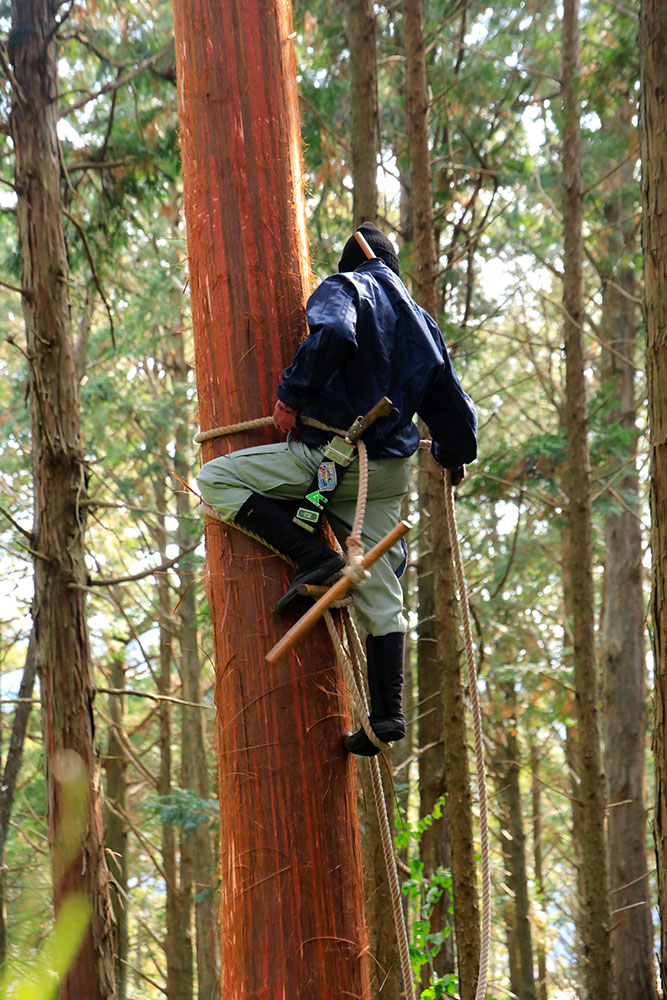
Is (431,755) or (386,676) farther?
(431,755)

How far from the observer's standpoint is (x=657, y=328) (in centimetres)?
360

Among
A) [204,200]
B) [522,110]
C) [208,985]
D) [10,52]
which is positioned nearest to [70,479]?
[10,52]

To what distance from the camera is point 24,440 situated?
15250 mm

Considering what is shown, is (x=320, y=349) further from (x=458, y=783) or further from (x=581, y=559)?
(x=581, y=559)

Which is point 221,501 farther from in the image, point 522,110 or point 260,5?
point 522,110

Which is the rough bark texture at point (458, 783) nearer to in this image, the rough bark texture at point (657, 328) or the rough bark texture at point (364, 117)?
the rough bark texture at point (364, 117)

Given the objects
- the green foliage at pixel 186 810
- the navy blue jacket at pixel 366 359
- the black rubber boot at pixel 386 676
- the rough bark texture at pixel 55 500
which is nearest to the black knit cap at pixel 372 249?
the navy blue jacket at pixel 366 359

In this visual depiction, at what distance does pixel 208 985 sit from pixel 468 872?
9.66 m

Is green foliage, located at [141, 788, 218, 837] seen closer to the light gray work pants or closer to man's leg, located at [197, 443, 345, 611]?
the light gray work pants

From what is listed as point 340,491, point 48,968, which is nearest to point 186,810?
point 340,491

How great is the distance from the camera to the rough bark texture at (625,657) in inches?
450

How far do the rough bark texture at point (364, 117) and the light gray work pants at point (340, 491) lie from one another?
14.2 feet

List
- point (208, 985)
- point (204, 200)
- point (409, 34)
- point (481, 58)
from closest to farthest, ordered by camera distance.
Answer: point (204, 200) < point (409, 34) < point (481, 58) < point (208, 985)

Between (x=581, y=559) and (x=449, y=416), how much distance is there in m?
5.12
